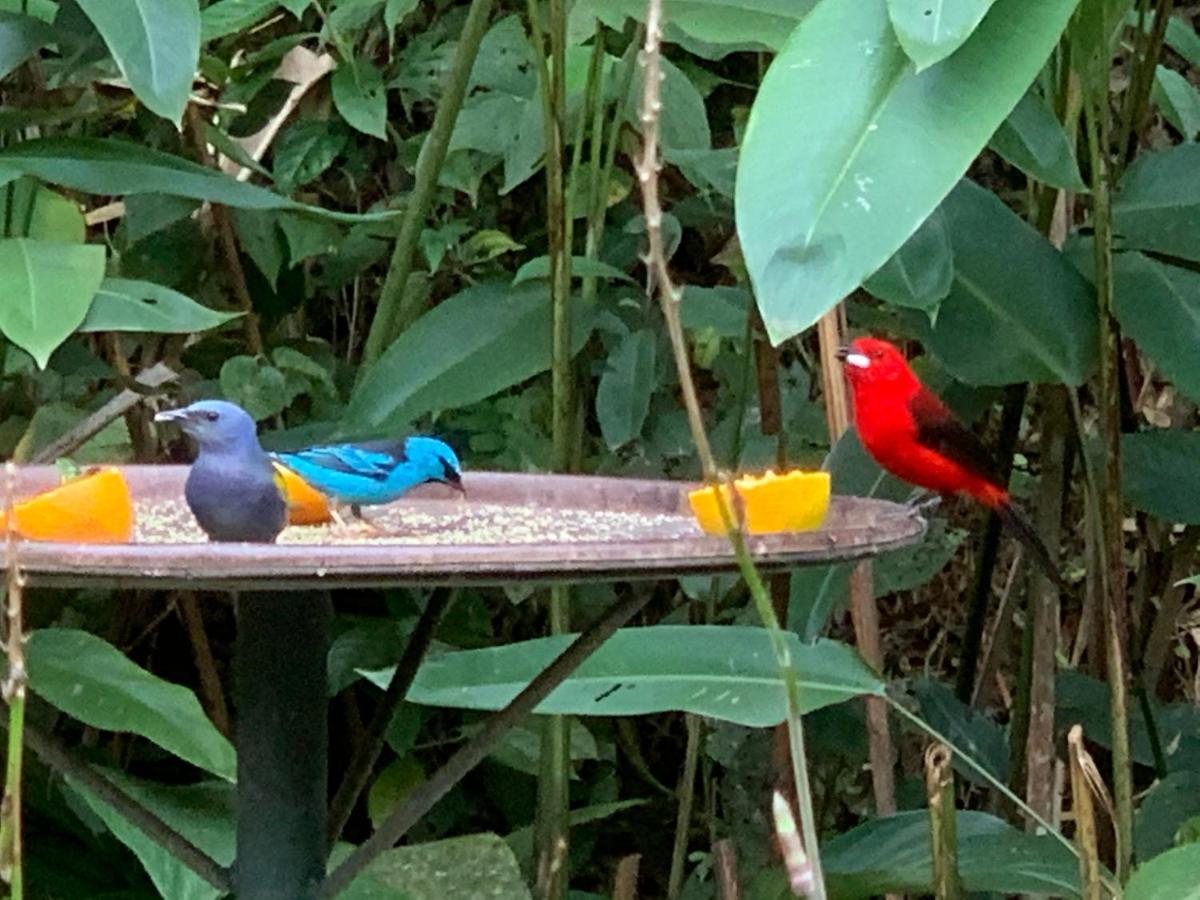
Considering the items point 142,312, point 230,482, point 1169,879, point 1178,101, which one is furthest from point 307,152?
point 1169,879

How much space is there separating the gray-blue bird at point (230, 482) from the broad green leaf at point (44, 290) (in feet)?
0.85

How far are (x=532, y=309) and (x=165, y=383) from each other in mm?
310

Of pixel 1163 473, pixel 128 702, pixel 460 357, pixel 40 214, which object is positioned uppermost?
pixel 40 214

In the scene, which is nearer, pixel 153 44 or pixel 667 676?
pixel 153 44

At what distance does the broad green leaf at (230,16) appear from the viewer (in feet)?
5.20

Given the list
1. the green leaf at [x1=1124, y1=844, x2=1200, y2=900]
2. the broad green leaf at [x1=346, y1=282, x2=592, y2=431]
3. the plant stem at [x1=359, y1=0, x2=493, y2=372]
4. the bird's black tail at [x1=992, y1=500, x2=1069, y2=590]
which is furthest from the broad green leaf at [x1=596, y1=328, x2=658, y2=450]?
the green leaf at [x1=1124, y1=844, x2=1200, y2=900]

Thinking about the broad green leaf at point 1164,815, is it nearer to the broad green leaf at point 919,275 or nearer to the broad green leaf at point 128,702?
the broad green leaf at point 919,275

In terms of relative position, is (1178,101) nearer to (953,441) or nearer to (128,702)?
(953,441)

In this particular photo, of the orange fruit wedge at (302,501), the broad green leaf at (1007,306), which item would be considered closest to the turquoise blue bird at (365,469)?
the orange fruit wedge at (302,501)

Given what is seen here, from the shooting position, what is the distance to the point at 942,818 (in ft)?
2.26

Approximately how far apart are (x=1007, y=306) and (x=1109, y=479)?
5.4 inches

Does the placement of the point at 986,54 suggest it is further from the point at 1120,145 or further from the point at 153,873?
the point at 153,873

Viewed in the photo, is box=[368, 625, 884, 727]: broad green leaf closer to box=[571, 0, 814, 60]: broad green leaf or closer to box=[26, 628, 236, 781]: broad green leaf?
box=[26, 628, 236, 781]: broad green leaf

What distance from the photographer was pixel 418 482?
863 mm
